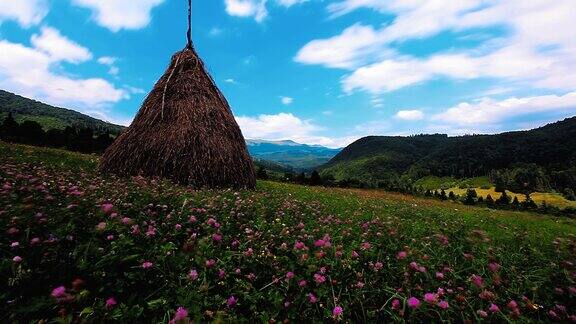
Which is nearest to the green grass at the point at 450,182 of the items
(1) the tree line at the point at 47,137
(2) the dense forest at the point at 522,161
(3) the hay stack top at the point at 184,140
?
(2) the dense forest at the point at 522,161

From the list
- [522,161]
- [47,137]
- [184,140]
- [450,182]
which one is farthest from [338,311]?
[522,161]

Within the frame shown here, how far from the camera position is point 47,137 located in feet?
96.4

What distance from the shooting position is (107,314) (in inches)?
118

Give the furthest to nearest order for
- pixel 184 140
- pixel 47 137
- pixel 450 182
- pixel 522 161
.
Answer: pixel 522 161
pixel 450 182
pixel 47 137
pixel 184 140

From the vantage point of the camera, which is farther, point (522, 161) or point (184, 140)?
point (522, 161)

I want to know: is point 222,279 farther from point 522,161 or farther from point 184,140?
point 522,161

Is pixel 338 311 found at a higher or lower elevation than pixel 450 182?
higher

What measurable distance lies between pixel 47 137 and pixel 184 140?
20.7 meters

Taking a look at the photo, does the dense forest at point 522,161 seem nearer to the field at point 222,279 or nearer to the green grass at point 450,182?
the green grass at point 450,182

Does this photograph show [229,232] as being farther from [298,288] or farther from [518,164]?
[518,164]

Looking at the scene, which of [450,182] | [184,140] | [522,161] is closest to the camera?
[184,140]

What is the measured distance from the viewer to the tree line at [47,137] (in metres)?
27.4

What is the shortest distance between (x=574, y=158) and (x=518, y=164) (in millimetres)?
18535

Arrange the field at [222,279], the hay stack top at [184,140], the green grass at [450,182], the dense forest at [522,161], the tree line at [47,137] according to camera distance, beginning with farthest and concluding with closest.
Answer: the green grass at [450,182] < the dense forest at [522,161] < the tree line at [47,137] < the hay stack top at [184,140] < the field at [222,279]
